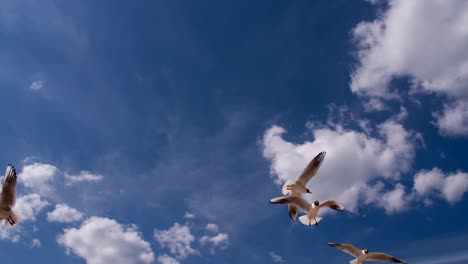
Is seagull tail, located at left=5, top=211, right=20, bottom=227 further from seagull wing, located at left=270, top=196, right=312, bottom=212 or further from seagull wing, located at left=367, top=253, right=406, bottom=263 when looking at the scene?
seagull wing, located at left=367, top=253, right=406, bottom=263

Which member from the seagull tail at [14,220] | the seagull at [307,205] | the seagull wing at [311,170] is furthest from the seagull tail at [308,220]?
the seagull tail at [14,220]

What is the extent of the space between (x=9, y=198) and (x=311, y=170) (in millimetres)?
12019

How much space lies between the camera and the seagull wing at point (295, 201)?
20.0 m

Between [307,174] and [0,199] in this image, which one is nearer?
[0,199]

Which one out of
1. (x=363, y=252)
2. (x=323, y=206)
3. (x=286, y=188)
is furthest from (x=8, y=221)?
(x=363, y=252)

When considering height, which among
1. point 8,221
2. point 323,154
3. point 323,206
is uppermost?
point 323,154

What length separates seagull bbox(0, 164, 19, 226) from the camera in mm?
19033

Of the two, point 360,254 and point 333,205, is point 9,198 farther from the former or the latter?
point 360,254

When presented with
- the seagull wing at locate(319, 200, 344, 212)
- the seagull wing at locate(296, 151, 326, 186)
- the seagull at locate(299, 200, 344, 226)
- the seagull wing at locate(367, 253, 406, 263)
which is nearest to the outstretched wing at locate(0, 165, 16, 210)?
the seagull wing at locate(296, 151, 326, 186)

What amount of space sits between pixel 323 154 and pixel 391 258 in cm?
509

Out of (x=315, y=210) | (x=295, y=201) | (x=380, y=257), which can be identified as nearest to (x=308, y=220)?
(x=315, y=210)

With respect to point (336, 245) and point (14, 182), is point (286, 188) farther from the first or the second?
point (14, 182)

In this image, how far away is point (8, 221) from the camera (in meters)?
20.0

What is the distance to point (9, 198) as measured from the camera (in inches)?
765
